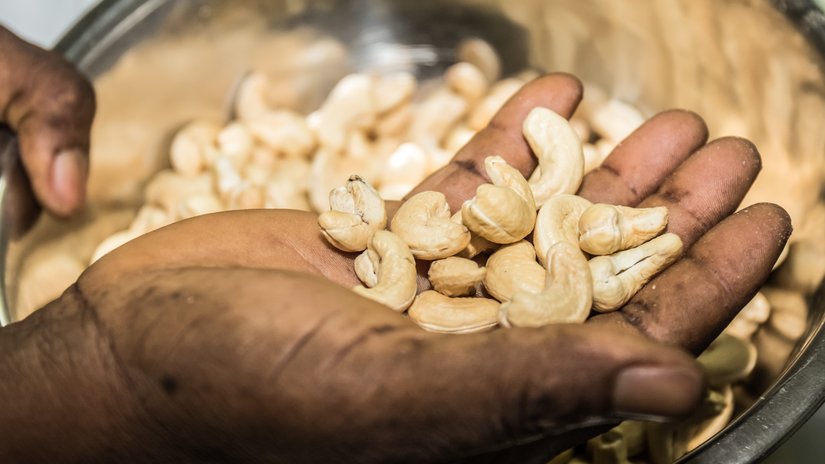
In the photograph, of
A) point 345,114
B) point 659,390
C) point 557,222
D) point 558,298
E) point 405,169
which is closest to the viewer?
point 659,390

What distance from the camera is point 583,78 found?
1.06 meters

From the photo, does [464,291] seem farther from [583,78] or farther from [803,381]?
[583,78]

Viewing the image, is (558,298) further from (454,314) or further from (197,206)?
(197,206)

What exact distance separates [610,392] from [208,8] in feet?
2.55

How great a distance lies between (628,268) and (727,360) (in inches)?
8.1

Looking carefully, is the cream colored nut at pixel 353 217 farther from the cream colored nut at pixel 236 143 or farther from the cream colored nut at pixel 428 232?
the cream colored nut at pixel 236 143

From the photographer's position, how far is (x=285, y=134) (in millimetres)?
1025

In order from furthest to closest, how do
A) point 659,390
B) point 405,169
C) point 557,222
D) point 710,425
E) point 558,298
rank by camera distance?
point 405,169, point 710,425, point 557,222, point 558,298, point 659,390

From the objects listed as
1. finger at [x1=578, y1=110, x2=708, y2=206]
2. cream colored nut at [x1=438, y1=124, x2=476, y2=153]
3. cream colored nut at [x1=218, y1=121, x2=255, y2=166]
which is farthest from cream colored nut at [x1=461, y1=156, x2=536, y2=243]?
cream colored nut at [x1=218, y1=121, x2=255, y2=166]

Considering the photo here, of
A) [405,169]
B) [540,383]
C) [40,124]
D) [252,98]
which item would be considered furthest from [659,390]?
[252,98]

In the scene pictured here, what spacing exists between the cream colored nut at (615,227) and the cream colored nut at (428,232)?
91 millimetres

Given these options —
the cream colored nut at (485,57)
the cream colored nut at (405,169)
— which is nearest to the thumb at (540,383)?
the cream colored nut at (405,169)

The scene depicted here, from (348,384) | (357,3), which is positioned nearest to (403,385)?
(348,384)

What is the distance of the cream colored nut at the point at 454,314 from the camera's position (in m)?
0.57
